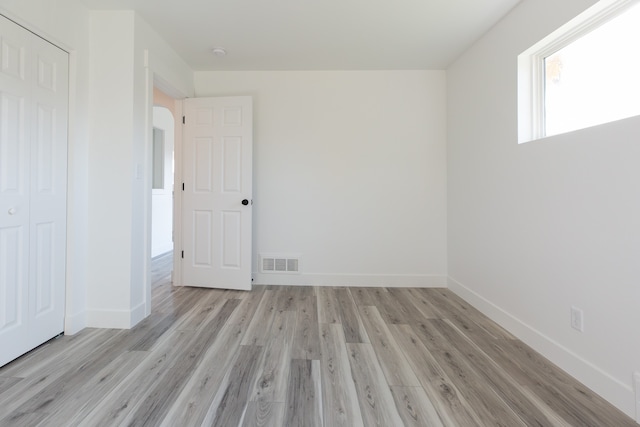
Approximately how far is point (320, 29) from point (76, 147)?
2.17 m

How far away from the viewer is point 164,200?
5.06m

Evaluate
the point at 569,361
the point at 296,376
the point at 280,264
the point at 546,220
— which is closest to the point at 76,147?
the point at 280,264

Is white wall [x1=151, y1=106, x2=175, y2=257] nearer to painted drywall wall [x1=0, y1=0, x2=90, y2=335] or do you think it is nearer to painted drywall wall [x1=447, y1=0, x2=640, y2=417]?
painted drywall wall [x1=0, y1=0, x2=90, y2=335]

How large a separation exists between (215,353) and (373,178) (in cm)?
236

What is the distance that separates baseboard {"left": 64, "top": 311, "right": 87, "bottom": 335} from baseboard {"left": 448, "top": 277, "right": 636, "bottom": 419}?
3293 mm

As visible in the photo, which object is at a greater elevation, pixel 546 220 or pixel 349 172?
pixel 349 172

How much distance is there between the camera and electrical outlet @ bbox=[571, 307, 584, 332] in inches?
63.5

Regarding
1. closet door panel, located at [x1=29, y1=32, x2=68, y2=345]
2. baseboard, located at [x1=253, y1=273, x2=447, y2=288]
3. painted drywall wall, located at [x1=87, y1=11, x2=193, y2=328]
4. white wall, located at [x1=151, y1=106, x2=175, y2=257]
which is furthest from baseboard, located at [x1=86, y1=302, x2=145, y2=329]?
white wall, located at [x1=151, y1=106, x2=175, y2=257]

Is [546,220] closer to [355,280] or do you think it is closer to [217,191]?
[355,280]

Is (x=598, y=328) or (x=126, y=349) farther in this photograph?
(x=126, y=349)

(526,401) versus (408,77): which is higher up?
(408,77)

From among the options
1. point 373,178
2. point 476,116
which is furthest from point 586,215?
point 373,178

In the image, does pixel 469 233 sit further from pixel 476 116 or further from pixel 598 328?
pixel 598 328

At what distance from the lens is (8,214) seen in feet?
5.51
